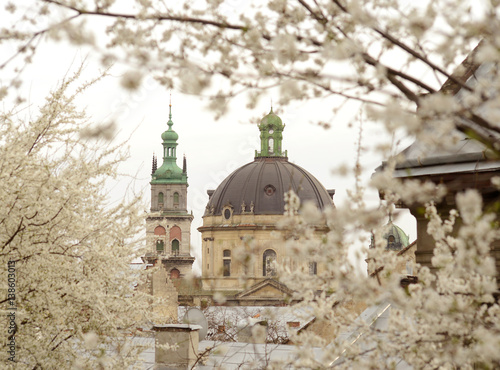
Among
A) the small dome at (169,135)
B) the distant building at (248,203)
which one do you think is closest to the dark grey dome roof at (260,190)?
the distant building at (248,203)

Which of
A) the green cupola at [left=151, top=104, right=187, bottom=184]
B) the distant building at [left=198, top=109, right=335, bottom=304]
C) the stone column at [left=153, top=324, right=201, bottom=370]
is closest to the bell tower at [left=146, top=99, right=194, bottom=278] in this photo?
the green cupola at [left=151, top=104, right=187, bottom=184]

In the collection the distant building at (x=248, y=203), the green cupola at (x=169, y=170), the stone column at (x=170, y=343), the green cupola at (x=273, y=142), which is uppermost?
the green cupola at (x=169, y=170)

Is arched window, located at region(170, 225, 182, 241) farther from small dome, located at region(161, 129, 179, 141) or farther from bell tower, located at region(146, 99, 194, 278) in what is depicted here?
small dome, located at region(161, 129, 179, 141)

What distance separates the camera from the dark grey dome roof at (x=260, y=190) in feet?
296

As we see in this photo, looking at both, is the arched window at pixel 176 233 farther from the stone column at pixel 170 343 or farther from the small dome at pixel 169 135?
the stone column at pixel 170 343

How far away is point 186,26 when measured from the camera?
4.66 m

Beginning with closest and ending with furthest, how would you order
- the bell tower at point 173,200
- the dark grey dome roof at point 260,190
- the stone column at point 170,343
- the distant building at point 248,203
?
the stone column at point 170,343, the distant building at point 248,203, the dark grey dome roof at point 260,190, the bell tower at point 173,200

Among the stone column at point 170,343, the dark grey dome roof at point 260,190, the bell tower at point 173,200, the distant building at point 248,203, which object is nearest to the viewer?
the stone column at point 170,343

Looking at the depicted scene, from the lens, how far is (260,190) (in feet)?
298

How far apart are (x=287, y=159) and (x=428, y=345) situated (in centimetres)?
9173

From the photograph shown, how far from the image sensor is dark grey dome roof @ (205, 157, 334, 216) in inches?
3552

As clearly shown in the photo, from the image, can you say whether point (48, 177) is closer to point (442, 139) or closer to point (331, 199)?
point (442, 139)

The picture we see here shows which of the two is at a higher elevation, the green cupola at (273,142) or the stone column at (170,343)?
the green cupola at (273,142)

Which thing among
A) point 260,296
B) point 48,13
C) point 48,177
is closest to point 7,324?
point 48,177
